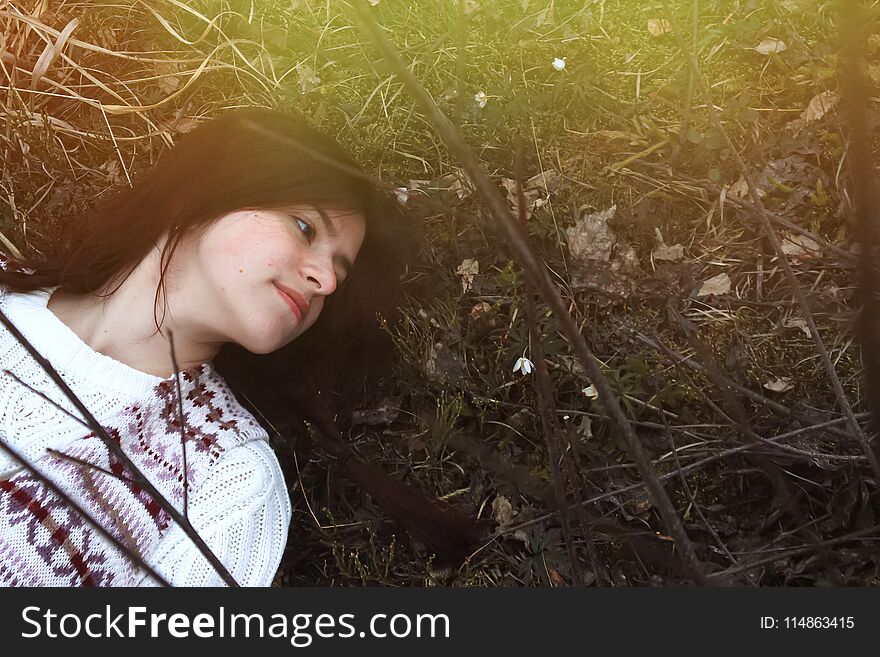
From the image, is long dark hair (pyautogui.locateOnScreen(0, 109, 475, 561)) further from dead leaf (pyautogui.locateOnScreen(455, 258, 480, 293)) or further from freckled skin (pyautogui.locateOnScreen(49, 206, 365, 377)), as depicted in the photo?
dead leaf (pyautogui.locateOnScreen(455, 258, 480, 293))

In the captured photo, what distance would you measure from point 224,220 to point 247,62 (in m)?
0.86

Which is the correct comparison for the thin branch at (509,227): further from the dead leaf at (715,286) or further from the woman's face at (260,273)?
the dead leaf at (715,286)

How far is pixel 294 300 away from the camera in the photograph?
1770 millimetres

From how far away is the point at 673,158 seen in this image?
2227 millimetres

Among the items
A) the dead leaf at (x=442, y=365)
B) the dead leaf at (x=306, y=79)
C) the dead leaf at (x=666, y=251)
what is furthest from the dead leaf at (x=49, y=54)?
the dead leaf at (x=666, y=251)

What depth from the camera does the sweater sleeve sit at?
172 cm

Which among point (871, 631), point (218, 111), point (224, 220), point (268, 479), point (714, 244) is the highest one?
point (218, 111)

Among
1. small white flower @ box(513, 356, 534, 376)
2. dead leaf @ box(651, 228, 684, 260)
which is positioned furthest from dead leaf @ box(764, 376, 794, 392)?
small white flower @ box(513, 356, 534, 376)

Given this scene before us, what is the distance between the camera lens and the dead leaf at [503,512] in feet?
7.09

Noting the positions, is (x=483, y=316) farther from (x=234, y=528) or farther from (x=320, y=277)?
(x=234, y=528)

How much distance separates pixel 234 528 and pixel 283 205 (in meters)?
0.90

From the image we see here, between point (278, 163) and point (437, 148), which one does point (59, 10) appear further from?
point (437, 148)

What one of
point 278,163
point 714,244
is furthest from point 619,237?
point 278,163

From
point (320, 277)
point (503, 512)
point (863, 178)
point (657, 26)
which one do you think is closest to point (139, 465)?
point (320, 277)
